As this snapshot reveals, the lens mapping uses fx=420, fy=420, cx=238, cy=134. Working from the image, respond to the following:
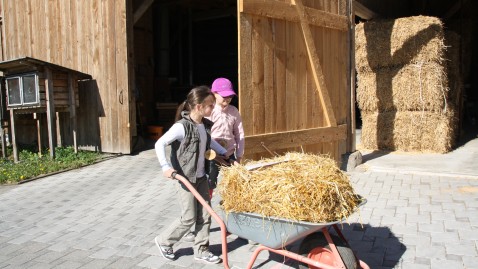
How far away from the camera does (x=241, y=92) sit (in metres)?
4.61

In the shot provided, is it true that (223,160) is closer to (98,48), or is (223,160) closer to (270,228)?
(270,228)

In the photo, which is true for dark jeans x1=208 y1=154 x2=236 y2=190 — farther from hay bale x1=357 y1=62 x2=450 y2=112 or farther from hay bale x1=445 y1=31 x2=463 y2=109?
hay bale x1=445 y1=31 x2=463 y2=109

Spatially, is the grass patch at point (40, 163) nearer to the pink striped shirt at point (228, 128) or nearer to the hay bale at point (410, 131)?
the pink striped shirt at point (228, 128)

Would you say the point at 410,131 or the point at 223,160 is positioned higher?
the point at 223,160

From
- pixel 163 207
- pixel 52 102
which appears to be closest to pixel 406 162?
pixel 163 207

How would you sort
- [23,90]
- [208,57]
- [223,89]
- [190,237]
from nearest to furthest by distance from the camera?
[223,89] < [190,237] < [23,90] < [208,57]

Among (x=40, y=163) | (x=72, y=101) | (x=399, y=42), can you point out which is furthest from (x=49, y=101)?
(x=399, y=42)

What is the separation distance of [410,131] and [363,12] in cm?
284

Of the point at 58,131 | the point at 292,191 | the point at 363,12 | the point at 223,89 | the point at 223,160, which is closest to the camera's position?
the point at 292,191

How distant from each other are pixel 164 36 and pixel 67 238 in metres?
9.57

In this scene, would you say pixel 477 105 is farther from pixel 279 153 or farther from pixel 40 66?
pixel 40 66

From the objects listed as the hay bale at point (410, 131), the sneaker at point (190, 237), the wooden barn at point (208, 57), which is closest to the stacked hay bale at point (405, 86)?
the hay bale at point (410, 131)

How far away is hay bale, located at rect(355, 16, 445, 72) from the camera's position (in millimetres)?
7848

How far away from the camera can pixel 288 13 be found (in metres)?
5.19
